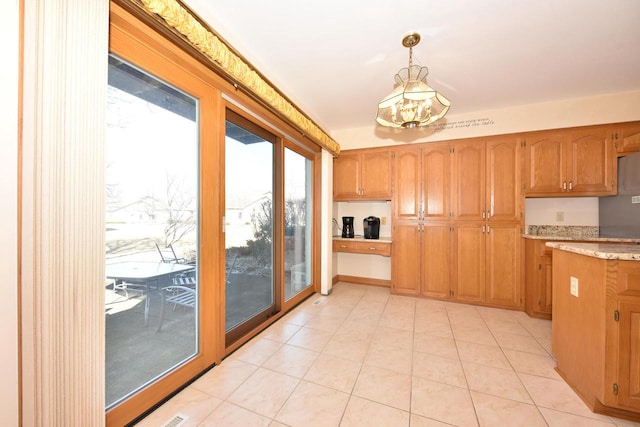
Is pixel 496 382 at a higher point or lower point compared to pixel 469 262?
lower

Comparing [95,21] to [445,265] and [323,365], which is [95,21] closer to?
[323,365]

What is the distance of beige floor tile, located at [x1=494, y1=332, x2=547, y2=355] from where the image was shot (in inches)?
86.1

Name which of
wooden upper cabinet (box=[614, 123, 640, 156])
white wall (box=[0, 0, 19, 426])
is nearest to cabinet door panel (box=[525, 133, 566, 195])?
wooden upper cabinet (box=[614, 123, 640, 156])

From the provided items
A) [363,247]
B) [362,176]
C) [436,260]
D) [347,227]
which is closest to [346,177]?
[362,176]

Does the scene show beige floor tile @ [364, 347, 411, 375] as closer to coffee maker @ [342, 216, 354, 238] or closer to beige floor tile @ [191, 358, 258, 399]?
beige floor tile @ [191, 358, 258, 399]

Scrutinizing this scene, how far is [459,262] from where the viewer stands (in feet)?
11.0

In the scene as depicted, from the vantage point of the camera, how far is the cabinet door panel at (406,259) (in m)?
3.55

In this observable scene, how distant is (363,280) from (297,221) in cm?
168

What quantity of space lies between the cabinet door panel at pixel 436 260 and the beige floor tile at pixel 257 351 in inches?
90.9

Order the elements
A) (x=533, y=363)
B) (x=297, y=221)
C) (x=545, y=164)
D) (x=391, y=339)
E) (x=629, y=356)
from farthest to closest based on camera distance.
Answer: (x=297, y=221)
(x=545, y=164)
(x=391, y=339)
(x=533, y=363)
(x=629, y=356)

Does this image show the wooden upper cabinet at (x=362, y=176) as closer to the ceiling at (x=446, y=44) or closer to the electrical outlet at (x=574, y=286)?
the ceiling at (x=446, y=44)

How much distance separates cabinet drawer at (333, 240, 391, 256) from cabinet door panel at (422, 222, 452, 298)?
0.54m

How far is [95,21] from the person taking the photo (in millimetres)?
1057

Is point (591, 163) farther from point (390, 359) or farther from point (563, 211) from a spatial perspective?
point (390, 359)
